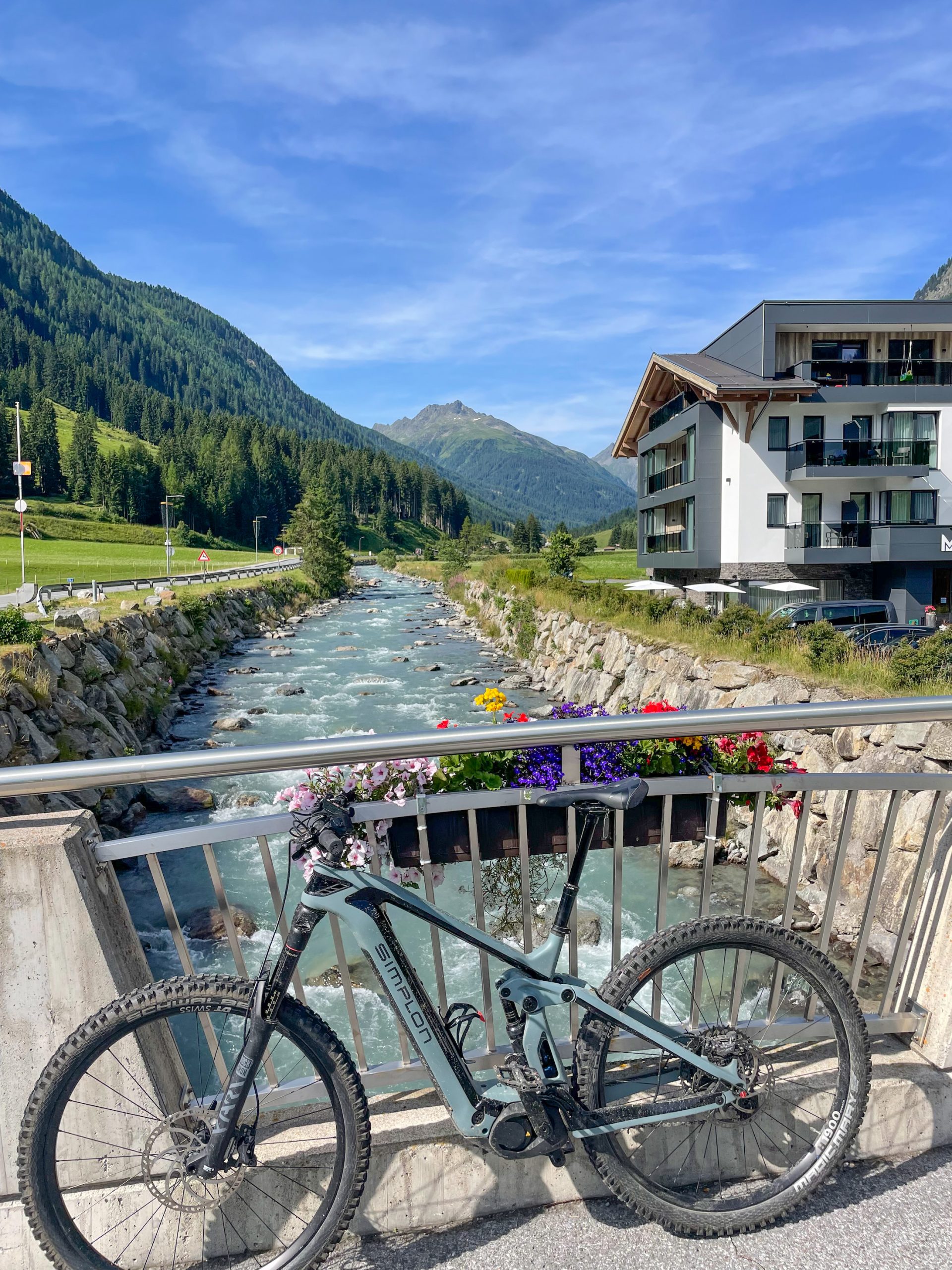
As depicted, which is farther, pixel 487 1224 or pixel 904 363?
pixel 904 363

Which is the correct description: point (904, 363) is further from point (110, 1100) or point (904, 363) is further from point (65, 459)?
point (65, 459)

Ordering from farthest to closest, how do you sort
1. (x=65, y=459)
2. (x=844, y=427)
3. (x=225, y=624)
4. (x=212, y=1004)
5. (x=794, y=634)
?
1. (x=65, y=459)
2. (x=225, y=624)
3. (x=844, y=427)
4. (x=794, y=634)
5. (x=212, y=1004)

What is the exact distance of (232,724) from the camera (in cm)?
1970

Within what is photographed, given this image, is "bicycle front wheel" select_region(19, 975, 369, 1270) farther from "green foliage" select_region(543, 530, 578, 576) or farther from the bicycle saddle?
"green foliage" select_region(543, 530, 578, 576)

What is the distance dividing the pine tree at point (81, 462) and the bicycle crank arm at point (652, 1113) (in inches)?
4381

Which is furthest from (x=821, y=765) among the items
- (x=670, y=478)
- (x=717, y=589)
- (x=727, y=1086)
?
(x=670, y=478)

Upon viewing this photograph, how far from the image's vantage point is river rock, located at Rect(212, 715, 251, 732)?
A: 19641 mm

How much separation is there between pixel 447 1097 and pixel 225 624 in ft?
119

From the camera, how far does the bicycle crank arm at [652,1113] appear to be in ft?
8.03

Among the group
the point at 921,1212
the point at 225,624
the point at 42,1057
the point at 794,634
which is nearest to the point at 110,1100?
the point at 42,1057

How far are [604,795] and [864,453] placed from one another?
95.7ft

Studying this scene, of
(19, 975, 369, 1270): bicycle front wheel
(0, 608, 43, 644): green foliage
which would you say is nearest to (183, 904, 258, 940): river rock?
(19, 975, 369, 1270): bicycle front wheel

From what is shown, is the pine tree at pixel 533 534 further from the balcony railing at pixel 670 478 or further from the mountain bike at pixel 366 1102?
the mountain bike at pixel 366 1102

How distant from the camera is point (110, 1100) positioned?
2.32m
